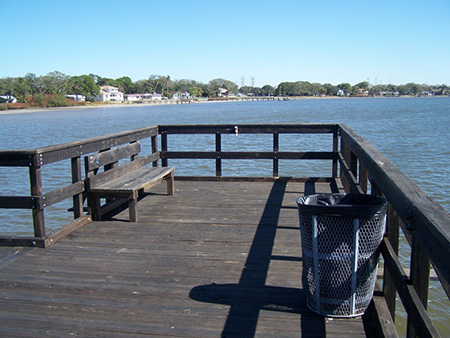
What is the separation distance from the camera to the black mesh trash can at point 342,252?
2924 mm

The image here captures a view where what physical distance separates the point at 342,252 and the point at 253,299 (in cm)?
93

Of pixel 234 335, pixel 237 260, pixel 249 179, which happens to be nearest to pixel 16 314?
pixel 234 335

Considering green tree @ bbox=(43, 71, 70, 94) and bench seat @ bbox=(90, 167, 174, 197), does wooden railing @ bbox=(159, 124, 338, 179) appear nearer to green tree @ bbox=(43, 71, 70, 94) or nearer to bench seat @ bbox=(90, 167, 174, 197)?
bench seat @ bbox=(90, 167, 174, 197)

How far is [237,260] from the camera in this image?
14.5ft

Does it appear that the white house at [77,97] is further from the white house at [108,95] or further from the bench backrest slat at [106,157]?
the bench backrest slat at [106,157]

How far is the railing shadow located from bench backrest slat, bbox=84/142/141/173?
7.75ft

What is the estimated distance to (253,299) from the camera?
3.56m

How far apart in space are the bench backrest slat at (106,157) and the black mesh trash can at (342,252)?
340 cm

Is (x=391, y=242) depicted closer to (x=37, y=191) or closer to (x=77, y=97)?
(x=37, y=191)

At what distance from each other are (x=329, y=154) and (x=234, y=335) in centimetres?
548

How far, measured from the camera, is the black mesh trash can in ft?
9.59

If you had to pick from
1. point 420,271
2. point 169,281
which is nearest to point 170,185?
Result: point 169,281

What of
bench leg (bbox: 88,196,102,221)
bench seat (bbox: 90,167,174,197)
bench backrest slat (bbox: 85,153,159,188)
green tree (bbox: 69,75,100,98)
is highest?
green tree (bbox: 69,75,100,98)

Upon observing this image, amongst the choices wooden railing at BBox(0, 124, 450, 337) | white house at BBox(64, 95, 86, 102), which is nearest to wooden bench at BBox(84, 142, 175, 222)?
→ wooden railing at BBox(0, 124, 450, 337)
